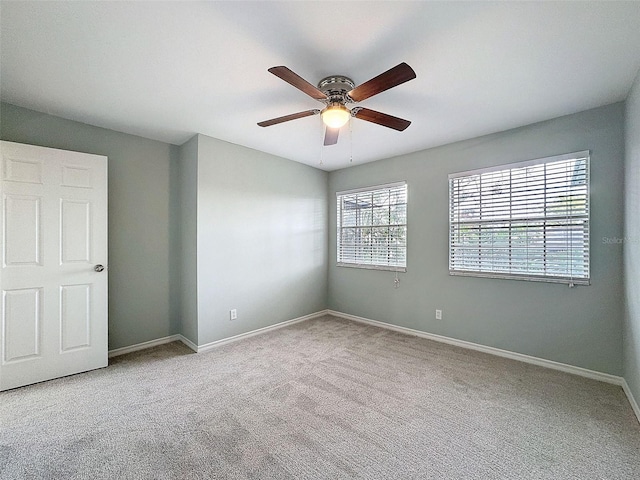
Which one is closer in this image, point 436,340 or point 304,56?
point 304,56

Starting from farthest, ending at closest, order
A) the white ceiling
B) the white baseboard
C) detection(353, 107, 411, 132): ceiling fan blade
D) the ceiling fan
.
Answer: the white baseboard, detection(353, 107, 411, 132): ceiling fan blade, the ceiling fan, the white ceiling

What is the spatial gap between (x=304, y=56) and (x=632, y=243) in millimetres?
2872

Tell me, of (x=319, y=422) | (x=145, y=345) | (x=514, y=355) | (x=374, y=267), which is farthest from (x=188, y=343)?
(x=514, y=355)

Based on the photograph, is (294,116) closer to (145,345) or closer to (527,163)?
(527,163)

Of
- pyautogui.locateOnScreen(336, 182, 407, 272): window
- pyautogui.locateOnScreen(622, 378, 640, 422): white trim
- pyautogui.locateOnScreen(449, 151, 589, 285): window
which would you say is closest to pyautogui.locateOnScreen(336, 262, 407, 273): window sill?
pyautogui.locateOnScreen(336, 182, 407, 272): window

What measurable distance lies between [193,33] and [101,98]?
137cm

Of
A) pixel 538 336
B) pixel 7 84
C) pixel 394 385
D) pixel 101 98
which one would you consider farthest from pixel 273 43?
pixel 538 336

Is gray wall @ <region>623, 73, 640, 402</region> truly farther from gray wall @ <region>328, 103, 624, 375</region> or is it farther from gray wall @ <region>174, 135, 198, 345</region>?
gray wall @ <region>174, 135, 198, 345</region>

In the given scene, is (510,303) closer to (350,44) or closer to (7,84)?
(350,44)

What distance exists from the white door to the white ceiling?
1.99ft

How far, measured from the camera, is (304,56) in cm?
187

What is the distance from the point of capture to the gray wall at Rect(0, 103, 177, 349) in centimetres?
306

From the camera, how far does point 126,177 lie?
3244 mm

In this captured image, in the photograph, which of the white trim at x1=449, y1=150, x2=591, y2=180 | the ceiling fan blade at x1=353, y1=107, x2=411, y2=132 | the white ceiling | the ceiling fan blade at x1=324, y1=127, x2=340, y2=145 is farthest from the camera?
the white trim at x1=449, y1=150, x2=591, y2=180
